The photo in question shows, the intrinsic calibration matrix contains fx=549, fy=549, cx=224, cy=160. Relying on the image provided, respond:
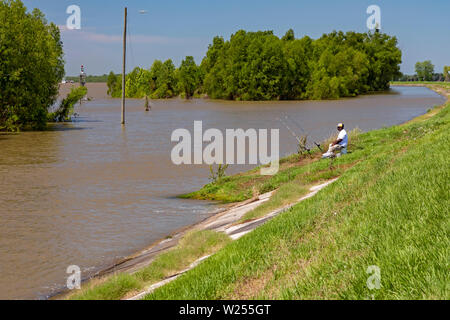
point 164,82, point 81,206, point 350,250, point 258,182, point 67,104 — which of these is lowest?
point 81,206

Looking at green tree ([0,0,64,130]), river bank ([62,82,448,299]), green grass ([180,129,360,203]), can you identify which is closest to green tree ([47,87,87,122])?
green tree ([0,0,64,130])

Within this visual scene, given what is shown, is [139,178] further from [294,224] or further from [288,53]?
[288,53]

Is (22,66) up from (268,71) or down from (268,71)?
down

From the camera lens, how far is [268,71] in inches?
4540

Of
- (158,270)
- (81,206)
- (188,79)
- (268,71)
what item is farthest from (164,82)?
(158,270)

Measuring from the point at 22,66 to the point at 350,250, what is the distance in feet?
133

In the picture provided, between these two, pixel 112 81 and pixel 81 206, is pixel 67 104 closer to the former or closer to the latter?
pixel 81 206

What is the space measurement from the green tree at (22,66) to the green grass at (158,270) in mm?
34411

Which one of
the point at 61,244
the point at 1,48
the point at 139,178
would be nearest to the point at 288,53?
the point at 1,48

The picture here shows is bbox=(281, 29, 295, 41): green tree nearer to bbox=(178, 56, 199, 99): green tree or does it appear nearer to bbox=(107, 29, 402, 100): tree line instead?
bbox=(107, 29, 402, 100): tree line

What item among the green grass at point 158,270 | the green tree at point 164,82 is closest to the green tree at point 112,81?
the green tree at point 164,82

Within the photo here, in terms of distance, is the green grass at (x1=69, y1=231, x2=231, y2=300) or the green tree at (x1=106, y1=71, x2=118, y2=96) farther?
the green tree at (x1=106, y1=71, x2=118, y2=96)

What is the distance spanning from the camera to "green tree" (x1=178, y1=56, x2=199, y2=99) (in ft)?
461

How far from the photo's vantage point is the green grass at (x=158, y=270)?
811 cm
